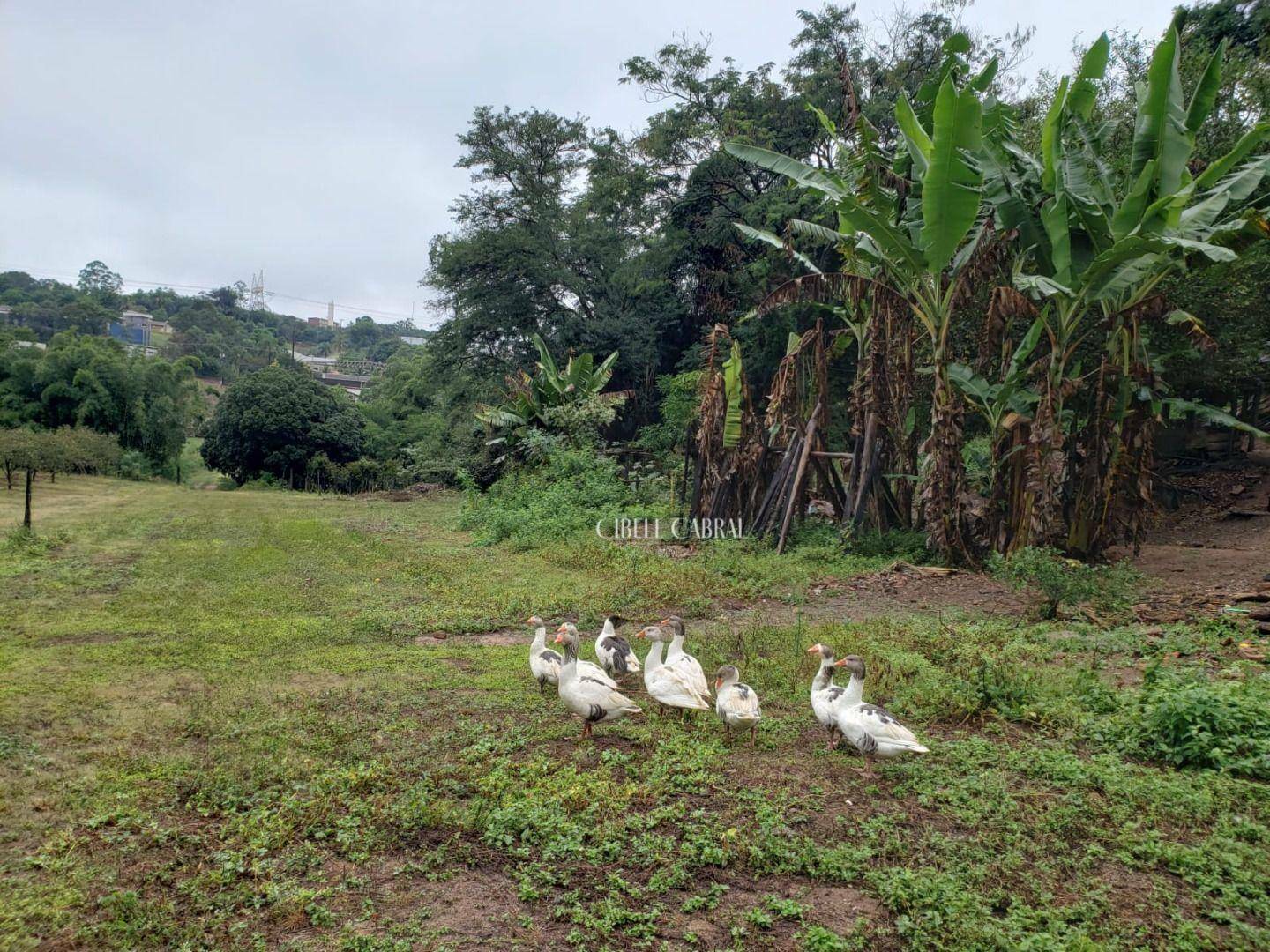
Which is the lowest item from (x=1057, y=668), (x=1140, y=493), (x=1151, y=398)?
(x=1057, y=668)

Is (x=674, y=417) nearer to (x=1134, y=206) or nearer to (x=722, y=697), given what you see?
(x=1134, y=206)

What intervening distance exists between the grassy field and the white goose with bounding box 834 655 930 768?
0.52 ft

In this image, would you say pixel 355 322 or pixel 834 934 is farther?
pixel 355 322

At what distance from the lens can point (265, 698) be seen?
5.62 meters

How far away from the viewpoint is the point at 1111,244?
29.9 ft

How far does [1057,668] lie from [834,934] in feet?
12.8

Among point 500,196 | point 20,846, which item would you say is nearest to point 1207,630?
point 20,846

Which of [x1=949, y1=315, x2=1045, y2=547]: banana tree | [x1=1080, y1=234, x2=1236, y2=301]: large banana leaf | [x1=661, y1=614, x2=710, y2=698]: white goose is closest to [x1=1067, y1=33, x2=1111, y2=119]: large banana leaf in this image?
[x1=1080, y1=234, x2=1236, y2=301]: large banana leaf

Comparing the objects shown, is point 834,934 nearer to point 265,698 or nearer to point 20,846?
point 20,846

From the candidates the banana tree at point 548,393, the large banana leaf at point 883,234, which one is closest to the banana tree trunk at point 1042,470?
the large banana leaf at point 883,234

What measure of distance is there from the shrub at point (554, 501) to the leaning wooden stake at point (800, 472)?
320 cm

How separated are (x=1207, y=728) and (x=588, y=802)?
356cm

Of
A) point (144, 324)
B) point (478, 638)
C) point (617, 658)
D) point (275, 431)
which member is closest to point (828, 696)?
point (617, 658)

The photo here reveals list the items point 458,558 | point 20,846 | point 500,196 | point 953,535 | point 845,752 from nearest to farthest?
point 20,846, point 845,752, point 953,535, point 458,558, point 500,196
